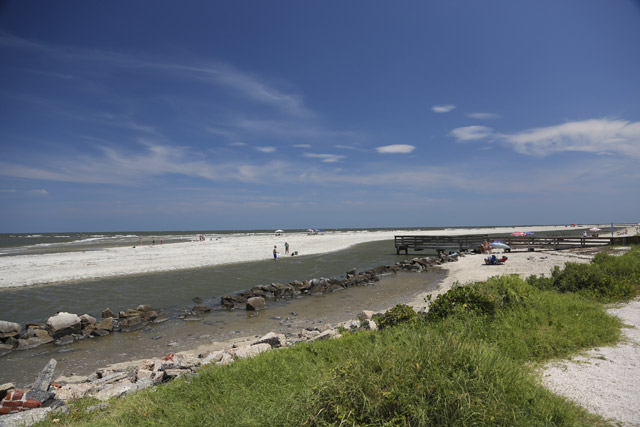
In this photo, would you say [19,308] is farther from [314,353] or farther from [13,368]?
A: [314,353]

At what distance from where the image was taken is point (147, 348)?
11305 millimetres

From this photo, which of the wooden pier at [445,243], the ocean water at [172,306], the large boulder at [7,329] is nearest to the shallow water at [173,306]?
the ocean water at [172,306]

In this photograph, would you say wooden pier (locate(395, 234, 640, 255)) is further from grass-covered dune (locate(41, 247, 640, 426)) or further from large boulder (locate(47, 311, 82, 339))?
large boulder (locate(47, 311, 82, 339))

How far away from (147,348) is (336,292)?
11.3 meters

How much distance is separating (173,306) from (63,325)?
4904 millimetres

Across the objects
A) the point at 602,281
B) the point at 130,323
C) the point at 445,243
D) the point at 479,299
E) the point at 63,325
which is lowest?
the point at 130,323

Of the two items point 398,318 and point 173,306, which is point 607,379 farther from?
point 173,306

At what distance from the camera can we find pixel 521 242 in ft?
109

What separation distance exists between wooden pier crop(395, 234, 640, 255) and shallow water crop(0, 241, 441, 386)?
14349 mm

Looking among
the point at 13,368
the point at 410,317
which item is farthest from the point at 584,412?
the point at 13,368

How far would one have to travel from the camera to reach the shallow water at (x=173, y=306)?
10795mm

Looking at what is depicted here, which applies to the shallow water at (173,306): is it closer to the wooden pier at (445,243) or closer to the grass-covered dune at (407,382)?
the grass-covered dune at (407,382)

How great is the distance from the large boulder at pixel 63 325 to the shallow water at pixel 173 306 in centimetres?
80

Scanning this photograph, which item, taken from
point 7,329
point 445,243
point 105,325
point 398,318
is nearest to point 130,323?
point 105,325
